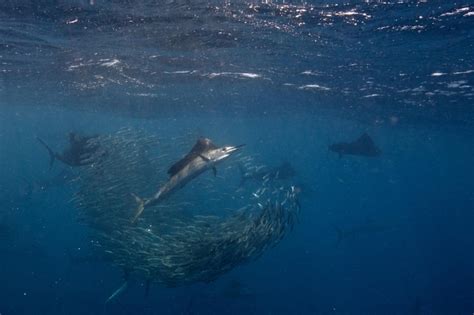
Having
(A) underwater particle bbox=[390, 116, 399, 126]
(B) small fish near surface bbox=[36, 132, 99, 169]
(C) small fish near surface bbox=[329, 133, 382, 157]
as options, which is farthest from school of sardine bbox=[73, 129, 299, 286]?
(A) underwater particle bbox=[390, 116, 399, 126]

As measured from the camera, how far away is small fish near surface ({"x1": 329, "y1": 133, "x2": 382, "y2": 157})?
20.8 meters

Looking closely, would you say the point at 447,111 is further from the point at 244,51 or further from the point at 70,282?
the point at 70,282

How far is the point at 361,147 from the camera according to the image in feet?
70.6

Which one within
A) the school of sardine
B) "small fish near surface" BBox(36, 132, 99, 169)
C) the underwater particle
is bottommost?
the underwater particle

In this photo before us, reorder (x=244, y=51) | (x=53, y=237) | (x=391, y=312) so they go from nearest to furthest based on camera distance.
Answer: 1. (x=244, y=51)
2. (x=391, y=312)
3. (x=53, y=237)

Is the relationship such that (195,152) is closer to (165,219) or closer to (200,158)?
(200,158)

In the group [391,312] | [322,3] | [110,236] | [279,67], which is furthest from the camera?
[391,312]

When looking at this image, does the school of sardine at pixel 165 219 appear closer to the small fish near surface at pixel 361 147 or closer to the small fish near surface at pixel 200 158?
the small fish near surface at pixel 200 158

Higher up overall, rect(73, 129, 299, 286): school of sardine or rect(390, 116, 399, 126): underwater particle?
rect(73, 129, 299, 286): school of sardine

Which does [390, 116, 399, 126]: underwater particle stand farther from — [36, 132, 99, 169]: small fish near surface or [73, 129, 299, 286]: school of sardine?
[36, 132, 99, 169]: small fish near surface

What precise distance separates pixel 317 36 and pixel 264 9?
305cm

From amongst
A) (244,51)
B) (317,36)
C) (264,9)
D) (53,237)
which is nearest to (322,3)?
(264,9)

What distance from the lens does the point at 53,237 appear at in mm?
41844

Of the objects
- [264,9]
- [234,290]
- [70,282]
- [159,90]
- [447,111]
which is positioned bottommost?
[70,282]
